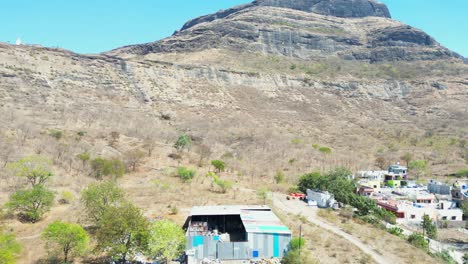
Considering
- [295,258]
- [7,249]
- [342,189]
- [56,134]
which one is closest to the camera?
[7,249]

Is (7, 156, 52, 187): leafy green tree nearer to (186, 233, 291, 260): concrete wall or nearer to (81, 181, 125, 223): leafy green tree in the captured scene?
(81, 181, 125, 223): leafy green tree

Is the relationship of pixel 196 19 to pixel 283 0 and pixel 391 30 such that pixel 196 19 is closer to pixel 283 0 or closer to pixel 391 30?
pixel 283 0

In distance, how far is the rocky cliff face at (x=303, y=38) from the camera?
114 m

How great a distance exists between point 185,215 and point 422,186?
3800cm

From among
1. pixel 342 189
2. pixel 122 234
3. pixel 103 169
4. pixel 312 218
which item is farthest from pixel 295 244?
pixel 103 169

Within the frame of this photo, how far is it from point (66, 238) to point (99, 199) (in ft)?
17.2

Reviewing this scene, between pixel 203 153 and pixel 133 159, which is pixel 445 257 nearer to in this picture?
pixel 133 159

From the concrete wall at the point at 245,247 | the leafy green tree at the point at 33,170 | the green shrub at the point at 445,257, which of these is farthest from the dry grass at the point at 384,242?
the leafy green tree at the point at 33,170

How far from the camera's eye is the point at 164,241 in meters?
21.6

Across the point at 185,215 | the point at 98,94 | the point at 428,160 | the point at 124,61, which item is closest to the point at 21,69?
the point at 98,94

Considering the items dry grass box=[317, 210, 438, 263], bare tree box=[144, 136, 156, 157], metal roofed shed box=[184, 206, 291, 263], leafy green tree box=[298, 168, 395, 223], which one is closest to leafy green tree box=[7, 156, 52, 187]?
metal roofed shed box=[184, 206, 291, 263]

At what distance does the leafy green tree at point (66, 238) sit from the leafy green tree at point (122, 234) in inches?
39.4

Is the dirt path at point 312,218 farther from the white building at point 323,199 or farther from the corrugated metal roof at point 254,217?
the corrugated metal roof at point 254,217

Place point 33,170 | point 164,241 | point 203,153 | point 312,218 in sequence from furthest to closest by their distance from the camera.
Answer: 1. point 203,153
2. point 312,218
3. point 33,170
4. point 164,241
